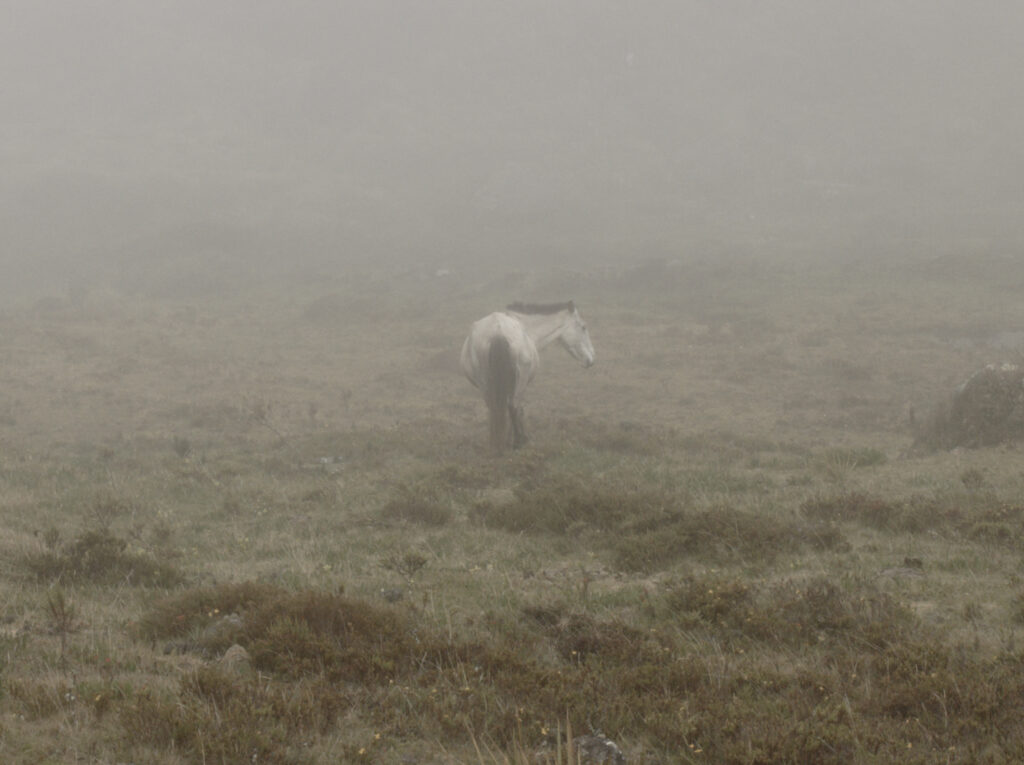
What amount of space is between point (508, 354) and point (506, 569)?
276 inches

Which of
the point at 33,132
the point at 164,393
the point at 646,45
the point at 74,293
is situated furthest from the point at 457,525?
the point at 646,45

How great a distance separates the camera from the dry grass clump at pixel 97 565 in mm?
7574

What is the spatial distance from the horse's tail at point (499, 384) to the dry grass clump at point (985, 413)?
23.2 ft

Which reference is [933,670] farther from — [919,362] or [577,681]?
[919,362]

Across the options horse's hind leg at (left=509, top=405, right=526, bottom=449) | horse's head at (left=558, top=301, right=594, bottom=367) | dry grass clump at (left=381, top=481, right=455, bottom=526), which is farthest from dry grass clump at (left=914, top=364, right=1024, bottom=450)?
dry grass clump at (left=381, top=481, right=455, bottom=526)

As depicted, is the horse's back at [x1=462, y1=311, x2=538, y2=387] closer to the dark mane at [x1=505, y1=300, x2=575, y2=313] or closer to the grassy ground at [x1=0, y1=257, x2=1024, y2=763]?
the dark mane at [x1=505, y1=300, x2=575, y2=313]

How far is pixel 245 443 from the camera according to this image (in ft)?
55.6

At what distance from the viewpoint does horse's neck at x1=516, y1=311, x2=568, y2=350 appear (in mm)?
17125

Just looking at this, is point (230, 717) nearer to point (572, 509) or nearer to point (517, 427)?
point (572, 509)

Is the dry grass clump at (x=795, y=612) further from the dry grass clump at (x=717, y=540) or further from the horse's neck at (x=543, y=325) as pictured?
the horse's neck at (x=543, y=325)

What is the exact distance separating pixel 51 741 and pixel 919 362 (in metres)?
23.0

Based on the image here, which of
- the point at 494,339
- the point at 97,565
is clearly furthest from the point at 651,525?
the point at 494,339

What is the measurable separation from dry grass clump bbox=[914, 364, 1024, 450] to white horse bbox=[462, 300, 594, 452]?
695 cm

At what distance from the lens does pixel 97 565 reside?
7.82 m
